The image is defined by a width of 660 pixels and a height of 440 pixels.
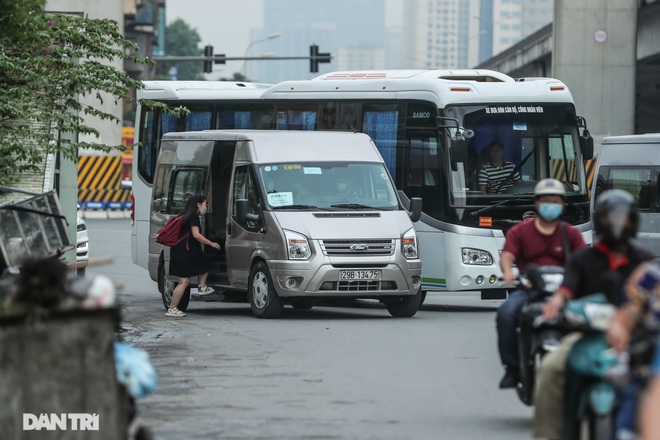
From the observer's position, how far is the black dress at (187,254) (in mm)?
18875

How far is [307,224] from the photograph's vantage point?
18.0 metres

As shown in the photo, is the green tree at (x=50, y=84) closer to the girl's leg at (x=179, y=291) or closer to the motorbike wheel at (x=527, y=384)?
the girl's leg at (x=179, y=291)

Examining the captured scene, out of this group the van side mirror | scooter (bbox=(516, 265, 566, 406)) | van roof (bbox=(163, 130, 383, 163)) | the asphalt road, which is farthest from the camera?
van roof (bbox=(163, 130, 383, 163))

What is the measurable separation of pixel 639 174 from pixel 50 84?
12.4 meters

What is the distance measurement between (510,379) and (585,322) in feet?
8.71

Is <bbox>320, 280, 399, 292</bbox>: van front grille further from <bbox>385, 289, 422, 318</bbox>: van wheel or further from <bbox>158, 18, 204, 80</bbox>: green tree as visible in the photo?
<bbox>158, 18, 204, 80</bbox>: green tree

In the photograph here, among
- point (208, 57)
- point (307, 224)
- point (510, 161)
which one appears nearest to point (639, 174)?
point (510, 161)

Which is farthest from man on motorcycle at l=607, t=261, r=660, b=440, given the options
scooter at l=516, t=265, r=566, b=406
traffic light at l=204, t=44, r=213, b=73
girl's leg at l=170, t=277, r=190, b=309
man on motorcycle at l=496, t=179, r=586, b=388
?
traffic light at l=204, t=44, r=213, b=73

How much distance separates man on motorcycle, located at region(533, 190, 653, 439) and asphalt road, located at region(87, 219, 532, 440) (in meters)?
1.67

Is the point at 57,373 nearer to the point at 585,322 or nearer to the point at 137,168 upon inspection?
the point at 585,322

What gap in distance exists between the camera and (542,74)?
60031mm

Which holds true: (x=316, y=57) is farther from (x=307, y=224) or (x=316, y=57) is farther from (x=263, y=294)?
(x=307, y=224)

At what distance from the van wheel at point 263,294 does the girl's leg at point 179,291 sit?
2.90 ft

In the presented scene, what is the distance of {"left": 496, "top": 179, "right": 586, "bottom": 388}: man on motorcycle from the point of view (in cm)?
959
